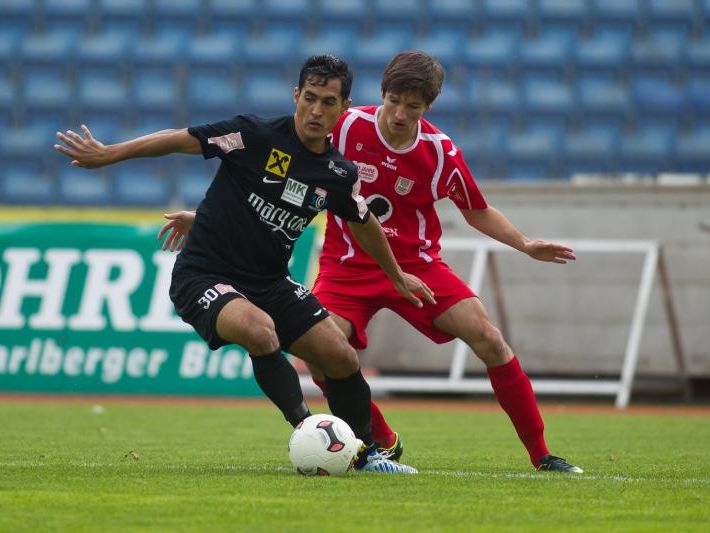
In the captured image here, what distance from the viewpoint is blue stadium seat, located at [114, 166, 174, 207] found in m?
16.1

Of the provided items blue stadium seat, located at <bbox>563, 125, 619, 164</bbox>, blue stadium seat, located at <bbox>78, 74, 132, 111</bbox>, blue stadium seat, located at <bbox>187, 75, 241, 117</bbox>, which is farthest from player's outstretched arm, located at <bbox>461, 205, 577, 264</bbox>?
blue stadium seat, located at <bbox>78, 74, 132, 111</bbox>

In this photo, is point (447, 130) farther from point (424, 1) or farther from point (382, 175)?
point (382, 175)

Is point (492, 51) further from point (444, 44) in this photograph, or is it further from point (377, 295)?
point (377, 295)

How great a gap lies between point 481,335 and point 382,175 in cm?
95

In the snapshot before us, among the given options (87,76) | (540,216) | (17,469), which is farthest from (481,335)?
(87,76)

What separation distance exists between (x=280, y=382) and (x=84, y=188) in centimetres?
1104

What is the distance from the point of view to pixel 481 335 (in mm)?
6328

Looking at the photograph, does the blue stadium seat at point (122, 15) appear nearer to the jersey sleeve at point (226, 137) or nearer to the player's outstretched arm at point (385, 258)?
the jersey sleeve at point (226, 137)

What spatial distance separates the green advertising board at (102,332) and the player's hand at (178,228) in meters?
6.22

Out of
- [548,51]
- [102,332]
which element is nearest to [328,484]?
[102,332]

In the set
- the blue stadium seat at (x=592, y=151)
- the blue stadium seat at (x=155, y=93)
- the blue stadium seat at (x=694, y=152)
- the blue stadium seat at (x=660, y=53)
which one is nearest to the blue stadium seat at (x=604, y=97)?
the blue stadium seat at (x=592, y=151)

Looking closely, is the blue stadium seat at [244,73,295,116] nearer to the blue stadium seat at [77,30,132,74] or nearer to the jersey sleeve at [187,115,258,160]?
the blue stadium seat at [77,30,132,74]

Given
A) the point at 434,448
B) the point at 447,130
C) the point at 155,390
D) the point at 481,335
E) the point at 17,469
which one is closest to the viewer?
the point at 17,469

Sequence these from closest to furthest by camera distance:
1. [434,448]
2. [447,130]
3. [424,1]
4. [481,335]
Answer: [481,335] < [434,448] < [447,130] < [424,1]
